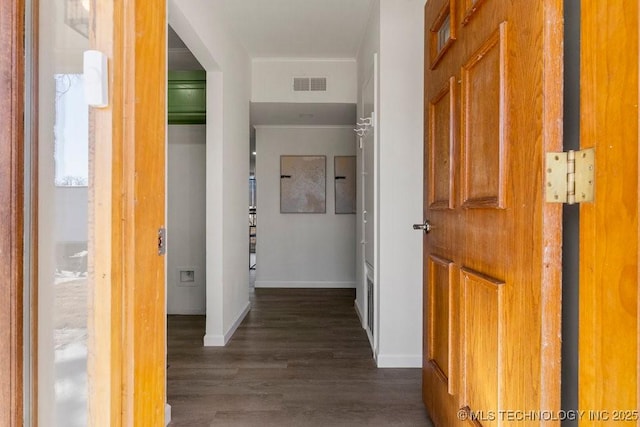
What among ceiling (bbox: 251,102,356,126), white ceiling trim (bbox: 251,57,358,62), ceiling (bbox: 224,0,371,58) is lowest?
ceiling (bbox: 251,102,356,126)

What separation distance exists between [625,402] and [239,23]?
352 centimetres

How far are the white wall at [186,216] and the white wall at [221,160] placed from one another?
51cm

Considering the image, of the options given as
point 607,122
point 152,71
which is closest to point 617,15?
point 607,122

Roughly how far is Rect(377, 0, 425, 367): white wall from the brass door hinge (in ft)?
5.87

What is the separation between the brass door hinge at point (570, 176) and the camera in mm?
749

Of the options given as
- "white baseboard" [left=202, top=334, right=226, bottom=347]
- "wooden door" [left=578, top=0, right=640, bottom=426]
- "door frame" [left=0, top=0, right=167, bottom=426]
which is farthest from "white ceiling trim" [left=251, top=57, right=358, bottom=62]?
"wooden door" [left=578, top=0, right=640, bottom=426]

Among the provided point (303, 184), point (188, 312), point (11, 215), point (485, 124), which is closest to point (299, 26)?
point (303, 184)

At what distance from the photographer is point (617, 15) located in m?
0.68

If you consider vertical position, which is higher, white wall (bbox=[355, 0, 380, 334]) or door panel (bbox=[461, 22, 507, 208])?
white wall (bbox=[355, 0, 380, 334])

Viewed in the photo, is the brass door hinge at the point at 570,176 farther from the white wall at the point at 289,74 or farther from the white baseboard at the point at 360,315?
the white wall at the point at 289,74

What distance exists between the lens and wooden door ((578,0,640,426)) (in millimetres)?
646

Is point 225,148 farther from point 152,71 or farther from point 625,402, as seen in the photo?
point 625,402

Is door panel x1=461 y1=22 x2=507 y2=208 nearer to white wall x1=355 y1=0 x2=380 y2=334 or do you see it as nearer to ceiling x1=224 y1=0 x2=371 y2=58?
white wall x1=355 y1=0 x2=380 y2=334

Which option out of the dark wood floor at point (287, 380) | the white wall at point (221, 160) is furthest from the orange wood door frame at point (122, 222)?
the white wall at point (221, 160)
